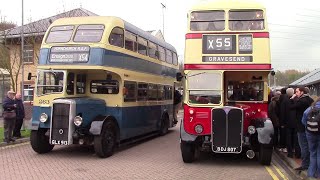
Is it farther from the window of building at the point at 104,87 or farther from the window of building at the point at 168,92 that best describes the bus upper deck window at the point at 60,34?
the window of building at the point at 168,92

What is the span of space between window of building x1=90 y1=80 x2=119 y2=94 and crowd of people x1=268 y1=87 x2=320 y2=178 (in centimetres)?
504

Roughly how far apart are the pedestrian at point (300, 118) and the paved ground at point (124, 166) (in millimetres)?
731

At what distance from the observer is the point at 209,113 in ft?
37.4

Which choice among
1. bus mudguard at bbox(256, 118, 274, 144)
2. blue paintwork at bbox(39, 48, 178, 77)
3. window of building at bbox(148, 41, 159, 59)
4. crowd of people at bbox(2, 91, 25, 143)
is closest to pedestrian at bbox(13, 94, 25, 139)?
crowd of people at bbox(2, 91, 25, 143)

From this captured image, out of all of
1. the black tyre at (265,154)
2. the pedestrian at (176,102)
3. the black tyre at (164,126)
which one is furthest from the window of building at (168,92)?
the black tyre at (265,154)

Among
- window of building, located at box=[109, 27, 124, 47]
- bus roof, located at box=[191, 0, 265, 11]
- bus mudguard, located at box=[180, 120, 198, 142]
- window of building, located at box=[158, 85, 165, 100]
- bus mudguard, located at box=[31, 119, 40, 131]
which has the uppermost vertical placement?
bus roof, located at box=[191, 0, 265, 11]

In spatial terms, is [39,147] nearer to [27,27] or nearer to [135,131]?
[135,131]

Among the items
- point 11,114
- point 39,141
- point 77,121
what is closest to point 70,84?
point 77,121

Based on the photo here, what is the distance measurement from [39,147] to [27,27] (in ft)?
54.3

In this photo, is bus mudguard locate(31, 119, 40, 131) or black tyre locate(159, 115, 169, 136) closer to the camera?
bus mudguard locate(31, 119, 40, 131)

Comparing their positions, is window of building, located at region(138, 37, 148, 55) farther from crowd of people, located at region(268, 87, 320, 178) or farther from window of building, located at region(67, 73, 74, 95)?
crowd of people, located at region(268, 87, 320, 178)

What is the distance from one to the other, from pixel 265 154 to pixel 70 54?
628 centimetres

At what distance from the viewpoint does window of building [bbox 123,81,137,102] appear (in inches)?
558

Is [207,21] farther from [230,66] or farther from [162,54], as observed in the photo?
[162,54]
